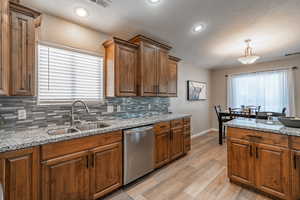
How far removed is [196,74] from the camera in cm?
486

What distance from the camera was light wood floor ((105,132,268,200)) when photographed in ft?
6.20

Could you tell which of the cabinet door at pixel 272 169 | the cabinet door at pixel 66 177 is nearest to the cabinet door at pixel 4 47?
the cabinet door at pixel 66 177

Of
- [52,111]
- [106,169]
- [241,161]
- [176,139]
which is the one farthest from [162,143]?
[52,111]

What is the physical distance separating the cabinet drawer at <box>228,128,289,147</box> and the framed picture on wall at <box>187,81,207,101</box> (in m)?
2.42

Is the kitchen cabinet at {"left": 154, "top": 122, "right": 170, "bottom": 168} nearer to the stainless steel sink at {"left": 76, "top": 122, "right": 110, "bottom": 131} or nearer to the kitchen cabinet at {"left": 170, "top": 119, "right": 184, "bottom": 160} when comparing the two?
the kitchen cabinet at {"left": 170, "top": 119, "right": 184, "bottom": 160}

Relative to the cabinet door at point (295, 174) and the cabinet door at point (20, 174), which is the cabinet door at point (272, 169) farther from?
the cabinet door at point (20, 174)

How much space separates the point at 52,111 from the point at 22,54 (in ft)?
2.70

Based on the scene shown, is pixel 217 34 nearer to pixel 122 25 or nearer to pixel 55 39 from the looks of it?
pixel 122 25

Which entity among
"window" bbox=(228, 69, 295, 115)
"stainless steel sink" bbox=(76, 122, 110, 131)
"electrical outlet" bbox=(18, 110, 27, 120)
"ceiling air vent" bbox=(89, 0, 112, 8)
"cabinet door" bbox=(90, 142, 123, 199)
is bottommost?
"cabinet door" bbox=(90, 142, 123, 199)

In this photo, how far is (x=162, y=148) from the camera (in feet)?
8.59

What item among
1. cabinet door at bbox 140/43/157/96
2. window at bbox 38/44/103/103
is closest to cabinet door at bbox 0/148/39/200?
window at bbox 38/44/103/103

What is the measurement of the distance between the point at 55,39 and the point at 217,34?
124 inches

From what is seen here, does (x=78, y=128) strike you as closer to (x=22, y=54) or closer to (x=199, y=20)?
(x=22, y=54)

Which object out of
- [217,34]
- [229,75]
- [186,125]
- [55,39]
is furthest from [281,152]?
[229,75]
